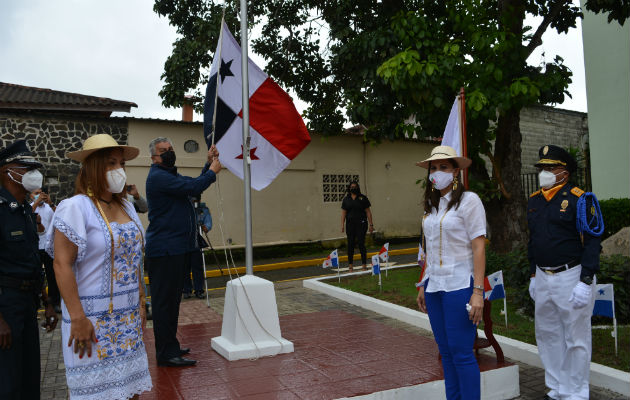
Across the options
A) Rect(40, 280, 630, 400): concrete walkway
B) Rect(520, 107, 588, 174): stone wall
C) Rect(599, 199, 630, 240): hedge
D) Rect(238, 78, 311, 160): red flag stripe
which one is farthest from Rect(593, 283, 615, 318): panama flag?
Rect(520, 107, 588, 174): stone wall

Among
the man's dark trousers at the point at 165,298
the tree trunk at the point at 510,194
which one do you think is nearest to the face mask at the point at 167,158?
the man's dark trousers at the point at 165,298

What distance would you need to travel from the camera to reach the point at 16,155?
342cm

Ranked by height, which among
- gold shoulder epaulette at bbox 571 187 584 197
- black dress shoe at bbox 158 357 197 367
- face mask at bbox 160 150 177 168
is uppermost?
face mask at bbox 160 150 177 168

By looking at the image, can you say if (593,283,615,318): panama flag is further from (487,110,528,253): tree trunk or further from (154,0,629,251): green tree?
(487,110,528,253): tree trunk

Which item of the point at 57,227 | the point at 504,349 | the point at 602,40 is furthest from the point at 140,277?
the point at 602,40

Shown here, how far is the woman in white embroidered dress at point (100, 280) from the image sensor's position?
9.02 feet

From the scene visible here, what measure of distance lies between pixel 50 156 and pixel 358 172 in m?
9.01

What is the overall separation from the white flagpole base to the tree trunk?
19.3ft

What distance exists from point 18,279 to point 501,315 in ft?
18.1

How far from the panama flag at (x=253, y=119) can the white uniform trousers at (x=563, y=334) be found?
3.02m

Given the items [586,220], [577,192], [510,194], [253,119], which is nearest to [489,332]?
[586,220]

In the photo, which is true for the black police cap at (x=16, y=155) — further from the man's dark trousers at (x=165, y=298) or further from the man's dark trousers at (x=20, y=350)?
the man's dark trousers at (x=165, y=298)

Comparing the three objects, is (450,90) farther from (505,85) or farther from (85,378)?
(85,378)

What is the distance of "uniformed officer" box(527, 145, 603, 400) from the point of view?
3986mm
